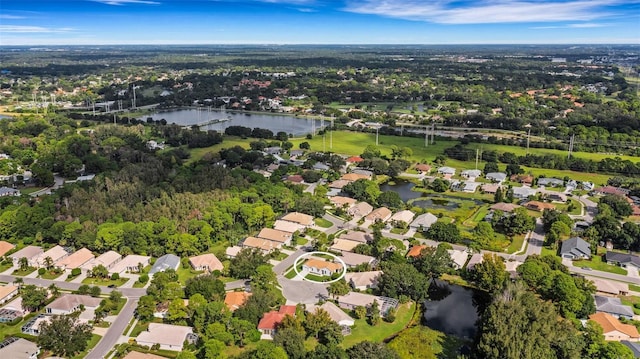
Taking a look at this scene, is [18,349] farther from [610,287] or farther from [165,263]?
[610,287]

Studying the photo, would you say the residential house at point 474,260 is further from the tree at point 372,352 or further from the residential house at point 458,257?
the tree at point 372,352

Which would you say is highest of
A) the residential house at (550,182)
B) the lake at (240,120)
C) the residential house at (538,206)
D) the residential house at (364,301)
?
the lake at (240,120)

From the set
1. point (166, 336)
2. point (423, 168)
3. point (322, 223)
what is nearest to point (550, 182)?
point (423, 168)

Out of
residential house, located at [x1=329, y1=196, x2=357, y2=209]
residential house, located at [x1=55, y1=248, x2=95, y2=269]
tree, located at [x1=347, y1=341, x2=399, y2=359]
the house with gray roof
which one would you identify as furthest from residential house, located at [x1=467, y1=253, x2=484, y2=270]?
residential house, located at [x1=55, y1=248, x2=95, y2=269]

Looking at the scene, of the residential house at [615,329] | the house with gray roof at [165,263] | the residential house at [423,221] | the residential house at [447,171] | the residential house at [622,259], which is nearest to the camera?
the residential house at [615,329]

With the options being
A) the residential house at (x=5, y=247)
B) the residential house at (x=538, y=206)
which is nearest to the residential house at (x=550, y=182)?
the residential house at (x=538, y=206)

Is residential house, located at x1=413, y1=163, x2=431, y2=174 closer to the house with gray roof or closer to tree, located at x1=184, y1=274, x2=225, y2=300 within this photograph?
the house with gray roof

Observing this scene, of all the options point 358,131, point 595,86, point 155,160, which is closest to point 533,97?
point 595,86
